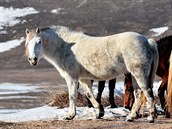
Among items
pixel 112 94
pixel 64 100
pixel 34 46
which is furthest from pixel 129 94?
pixel 34 46

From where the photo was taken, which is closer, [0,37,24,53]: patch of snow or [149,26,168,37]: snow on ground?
[0,37,24,53]: patch of snow

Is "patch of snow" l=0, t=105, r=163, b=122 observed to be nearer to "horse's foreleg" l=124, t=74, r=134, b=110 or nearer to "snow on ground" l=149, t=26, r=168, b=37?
"horse's foreleg" l=124, t=74, r=134, b=110

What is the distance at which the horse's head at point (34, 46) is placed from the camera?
403 inches

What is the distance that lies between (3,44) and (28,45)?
3662cm

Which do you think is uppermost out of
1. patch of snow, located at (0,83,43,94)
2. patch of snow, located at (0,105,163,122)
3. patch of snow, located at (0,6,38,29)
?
patch of snow, located at (0,105,163,122)

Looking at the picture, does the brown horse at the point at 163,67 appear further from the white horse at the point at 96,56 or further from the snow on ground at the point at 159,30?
the snow on ground at the point at 159,30

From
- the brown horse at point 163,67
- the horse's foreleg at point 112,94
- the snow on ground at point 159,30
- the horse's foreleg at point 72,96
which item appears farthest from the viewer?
the snow on ground at point 159,30

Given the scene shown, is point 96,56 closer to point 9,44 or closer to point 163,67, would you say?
point 163,67

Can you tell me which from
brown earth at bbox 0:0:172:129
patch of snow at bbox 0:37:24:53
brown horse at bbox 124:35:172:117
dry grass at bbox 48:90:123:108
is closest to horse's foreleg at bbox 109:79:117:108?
brown horse at bbox 124:35:172:117

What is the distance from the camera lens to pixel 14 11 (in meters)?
60.8

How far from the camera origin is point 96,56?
1045cm

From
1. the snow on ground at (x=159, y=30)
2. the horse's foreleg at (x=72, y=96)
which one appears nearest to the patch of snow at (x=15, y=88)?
the horse's foreleg at (x=72, y=96)

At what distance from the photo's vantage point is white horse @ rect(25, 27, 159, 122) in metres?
10.0

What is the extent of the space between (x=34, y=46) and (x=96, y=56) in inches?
44.4
